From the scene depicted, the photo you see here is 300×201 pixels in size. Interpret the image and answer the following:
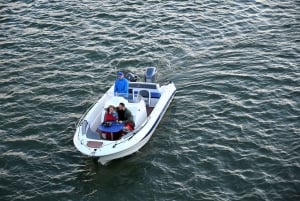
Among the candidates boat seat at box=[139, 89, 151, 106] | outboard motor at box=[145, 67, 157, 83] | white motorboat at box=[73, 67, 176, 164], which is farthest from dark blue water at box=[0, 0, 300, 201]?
outboard motor at box=[145, 67, 157, 83]

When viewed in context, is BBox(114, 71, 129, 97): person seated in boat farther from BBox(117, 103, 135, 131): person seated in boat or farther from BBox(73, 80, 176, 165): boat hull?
BBox(73, 80, 176, 165): boat hull

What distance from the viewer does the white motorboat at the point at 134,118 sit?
56.0 feet

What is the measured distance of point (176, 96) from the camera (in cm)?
2150

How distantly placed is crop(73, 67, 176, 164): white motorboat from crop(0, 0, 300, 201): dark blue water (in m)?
0.67

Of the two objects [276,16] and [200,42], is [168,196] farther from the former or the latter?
[276,16]

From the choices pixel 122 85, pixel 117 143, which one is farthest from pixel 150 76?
pixel 117 143

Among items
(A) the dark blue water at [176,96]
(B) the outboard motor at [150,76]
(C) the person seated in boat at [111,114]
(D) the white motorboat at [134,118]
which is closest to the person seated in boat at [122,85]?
(D) the white motorboat at [134,118]

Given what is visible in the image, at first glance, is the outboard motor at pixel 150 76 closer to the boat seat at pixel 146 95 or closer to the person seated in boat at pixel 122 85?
the boat seat at pixel 146 95

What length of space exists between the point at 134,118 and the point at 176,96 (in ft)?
11.5

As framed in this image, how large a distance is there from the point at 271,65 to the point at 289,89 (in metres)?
2.13

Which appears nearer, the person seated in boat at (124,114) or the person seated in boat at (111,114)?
the person seated in boat at (111,114)

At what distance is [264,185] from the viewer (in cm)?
1623

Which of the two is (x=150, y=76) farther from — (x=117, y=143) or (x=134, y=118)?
(x=117, y=143)

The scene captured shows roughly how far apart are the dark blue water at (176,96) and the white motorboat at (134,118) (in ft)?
2.21
